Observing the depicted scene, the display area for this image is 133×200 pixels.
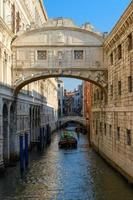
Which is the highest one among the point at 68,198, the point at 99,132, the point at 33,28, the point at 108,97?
the point at 33,28

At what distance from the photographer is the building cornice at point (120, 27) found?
52.1 ft

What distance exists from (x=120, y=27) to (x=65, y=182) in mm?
6685

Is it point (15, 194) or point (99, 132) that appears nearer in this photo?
point (15, 194)

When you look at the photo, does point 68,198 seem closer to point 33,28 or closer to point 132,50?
point 132,50

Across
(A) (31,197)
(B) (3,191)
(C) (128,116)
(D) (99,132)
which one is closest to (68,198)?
(A) (31,197)

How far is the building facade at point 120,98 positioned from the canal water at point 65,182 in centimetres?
71

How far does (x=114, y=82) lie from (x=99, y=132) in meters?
7.00

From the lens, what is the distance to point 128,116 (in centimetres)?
1633

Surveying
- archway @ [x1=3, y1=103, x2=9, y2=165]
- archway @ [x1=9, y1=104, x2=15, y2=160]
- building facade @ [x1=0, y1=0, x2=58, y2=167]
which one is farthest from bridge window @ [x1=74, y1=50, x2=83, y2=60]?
archway @ [x1=3, y1=103, x2=9, y2=165]

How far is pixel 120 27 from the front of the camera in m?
17.8

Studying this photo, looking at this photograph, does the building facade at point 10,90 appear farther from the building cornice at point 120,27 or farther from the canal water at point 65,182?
the building cornice at point 120,27

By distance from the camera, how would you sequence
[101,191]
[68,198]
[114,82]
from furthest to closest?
1. [114,82]
2. [101,191]
3. [68,198]

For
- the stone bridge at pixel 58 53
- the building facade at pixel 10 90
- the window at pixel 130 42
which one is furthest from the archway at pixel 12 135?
the window at pixel 130 42

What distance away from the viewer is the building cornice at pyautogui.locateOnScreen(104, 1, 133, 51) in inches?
625
